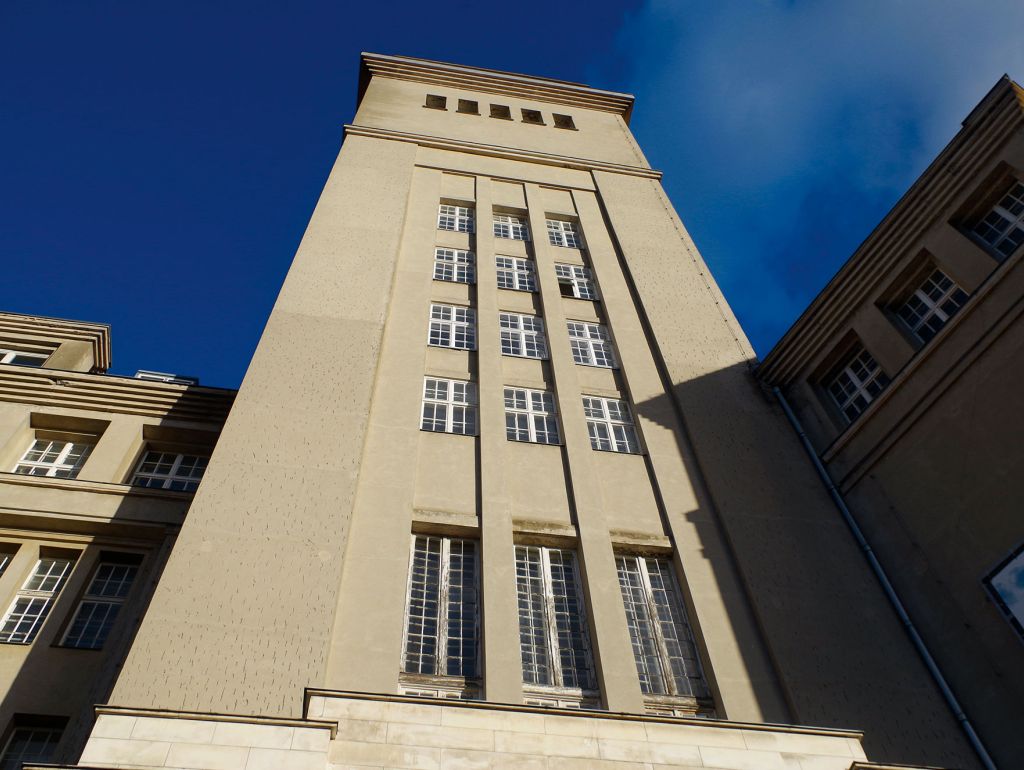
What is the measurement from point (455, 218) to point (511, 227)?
1.86 meters

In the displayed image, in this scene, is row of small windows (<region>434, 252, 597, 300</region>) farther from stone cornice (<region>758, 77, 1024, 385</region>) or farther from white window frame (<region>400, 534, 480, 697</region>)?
white window frame (<region>400, 534, 480, 697</region>)

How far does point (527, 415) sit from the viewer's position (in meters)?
18.0

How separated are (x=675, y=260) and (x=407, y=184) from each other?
9.12 meters

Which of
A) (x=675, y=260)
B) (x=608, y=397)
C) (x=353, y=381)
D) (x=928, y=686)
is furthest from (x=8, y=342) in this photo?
(x=928, y=686)

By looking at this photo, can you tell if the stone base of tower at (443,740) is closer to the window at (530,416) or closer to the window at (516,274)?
the window at (530,416)

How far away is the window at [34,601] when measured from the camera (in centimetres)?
1419

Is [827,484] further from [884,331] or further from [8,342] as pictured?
[8,342]

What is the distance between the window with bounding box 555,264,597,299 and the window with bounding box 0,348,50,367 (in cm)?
1413

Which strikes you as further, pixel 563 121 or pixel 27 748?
pixel 563 121

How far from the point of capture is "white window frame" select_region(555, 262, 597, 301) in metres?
23.6

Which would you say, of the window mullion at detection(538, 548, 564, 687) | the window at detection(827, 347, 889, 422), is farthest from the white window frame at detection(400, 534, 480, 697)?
the window at detection(827, 347, 889, 422)

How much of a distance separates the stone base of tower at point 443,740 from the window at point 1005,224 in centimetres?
1062

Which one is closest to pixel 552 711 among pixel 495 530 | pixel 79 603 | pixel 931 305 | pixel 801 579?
pixel 495 530

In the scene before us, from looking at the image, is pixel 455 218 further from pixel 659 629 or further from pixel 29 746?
pixel 29 746
